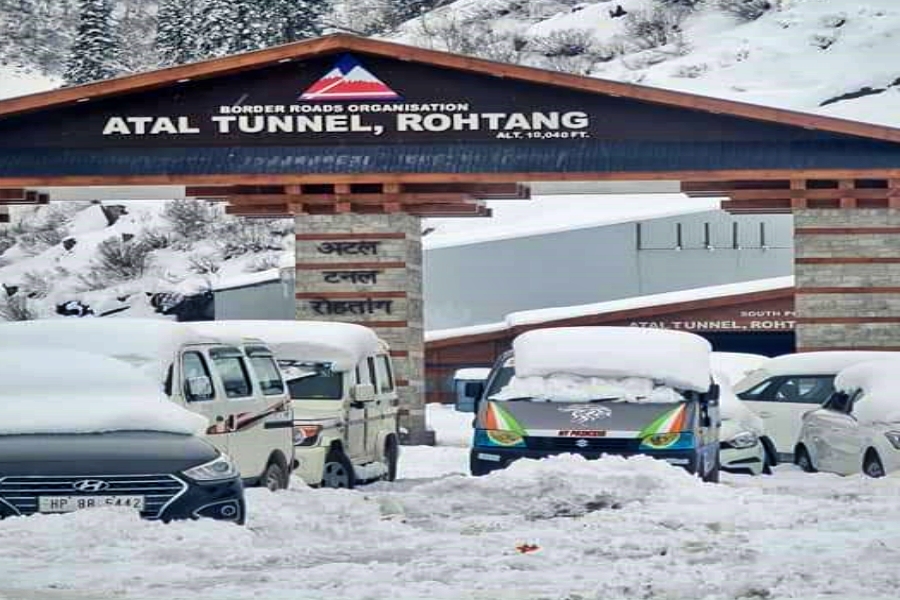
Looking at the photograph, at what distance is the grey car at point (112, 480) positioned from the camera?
13859mm

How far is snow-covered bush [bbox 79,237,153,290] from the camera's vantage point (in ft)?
260

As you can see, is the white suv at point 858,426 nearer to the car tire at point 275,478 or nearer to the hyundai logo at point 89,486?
the car tire at point 275,478

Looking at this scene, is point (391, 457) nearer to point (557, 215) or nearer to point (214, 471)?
point (214, 471)

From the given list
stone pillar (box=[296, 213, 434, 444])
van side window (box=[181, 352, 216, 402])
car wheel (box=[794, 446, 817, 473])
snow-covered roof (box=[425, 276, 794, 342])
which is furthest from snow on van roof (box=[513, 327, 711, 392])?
snow-covered roof (box=[425, 276, 794, 342])

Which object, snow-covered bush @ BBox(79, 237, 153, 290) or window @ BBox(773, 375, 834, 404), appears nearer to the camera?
window @ BBox(773, 375, 834, 404)

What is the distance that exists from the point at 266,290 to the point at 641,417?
3666 cm

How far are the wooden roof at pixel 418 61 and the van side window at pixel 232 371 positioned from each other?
1502 cm

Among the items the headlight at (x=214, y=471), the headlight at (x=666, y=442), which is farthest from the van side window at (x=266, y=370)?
the headlight at (x=214, y=471)

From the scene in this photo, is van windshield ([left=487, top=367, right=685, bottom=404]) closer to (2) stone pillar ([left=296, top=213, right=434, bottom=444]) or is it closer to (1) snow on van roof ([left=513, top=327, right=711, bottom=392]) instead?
(1) snow on van roof ([left=513, top=327, right=711, bottom=392])

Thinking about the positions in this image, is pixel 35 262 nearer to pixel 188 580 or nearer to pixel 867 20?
pixel 867 20

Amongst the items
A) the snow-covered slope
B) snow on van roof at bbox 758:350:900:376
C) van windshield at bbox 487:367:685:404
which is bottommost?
snow on van roof at bbox 758:350:900:376

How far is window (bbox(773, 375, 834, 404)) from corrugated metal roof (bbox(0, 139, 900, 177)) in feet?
20.0

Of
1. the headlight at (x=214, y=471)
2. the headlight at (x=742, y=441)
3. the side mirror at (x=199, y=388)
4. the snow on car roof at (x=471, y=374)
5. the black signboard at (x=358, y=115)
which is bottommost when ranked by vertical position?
the snow on car roof at (x=471, y=374)

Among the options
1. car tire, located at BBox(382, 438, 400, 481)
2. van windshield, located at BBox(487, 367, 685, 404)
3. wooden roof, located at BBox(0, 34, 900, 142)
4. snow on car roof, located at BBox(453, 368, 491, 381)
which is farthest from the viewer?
snow on car roof, located at BBox(453, 368, 491, 381)
